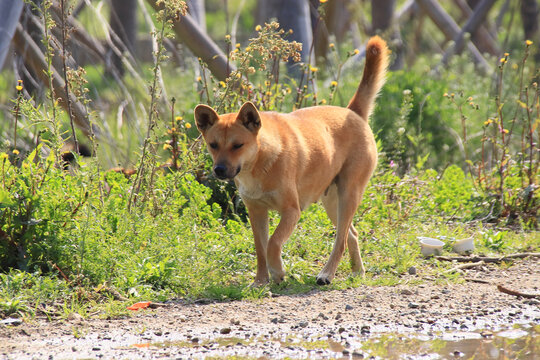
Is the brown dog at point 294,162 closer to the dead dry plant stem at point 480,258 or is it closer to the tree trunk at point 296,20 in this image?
the dead dry plant stem at point 480,258

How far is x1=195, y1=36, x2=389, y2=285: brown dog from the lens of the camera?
527 cm

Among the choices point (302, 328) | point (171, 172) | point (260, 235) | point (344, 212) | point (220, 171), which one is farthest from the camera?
point (171, 172)

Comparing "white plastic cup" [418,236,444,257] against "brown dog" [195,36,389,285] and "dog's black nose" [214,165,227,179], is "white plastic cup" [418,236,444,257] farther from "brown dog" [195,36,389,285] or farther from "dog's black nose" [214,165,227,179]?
"dog's black nose" [214,165,227,179]

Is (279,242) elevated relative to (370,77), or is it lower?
lower

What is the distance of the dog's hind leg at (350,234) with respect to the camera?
227 inches

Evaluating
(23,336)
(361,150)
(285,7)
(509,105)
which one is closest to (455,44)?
(509,105)

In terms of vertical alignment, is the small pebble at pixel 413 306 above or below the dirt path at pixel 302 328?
above

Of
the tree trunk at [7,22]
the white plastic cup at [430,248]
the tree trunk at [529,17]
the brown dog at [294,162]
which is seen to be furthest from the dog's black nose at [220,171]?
the tree trunk at [529,17]

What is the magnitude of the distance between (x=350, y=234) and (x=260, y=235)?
0.76m

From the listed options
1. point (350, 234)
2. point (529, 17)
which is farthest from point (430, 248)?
point (529, 17)

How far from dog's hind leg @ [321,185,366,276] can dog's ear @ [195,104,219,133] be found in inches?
45.5

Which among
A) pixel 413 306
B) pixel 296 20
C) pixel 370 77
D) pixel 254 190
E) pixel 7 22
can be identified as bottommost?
pixel 413 306

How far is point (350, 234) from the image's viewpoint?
5840mm

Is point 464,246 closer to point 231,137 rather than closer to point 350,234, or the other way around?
point 350,234
